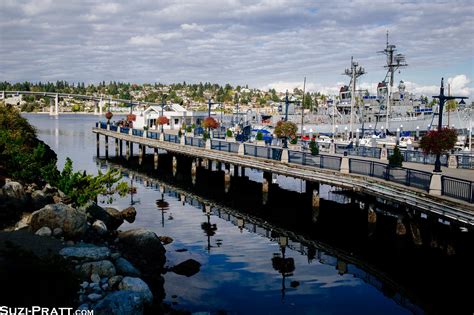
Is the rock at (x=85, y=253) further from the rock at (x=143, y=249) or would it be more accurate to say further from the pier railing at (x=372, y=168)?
the pier railing at (x=372, y=168)

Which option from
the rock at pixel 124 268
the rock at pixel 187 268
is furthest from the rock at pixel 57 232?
the rock at pixel 187 268

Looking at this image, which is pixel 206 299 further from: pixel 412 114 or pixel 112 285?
pixel 412 114

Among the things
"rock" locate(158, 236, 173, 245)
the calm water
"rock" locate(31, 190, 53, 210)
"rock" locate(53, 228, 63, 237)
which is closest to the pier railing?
the calm water

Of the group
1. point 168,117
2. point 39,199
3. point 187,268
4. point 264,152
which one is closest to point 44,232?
point 39,199

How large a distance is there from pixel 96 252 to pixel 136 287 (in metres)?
2.83

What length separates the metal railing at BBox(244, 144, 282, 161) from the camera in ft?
111

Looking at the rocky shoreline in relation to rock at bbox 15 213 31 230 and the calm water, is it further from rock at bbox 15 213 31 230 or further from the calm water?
the calm water

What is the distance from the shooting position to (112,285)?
15.8 metres

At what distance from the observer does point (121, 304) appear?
14609 mm

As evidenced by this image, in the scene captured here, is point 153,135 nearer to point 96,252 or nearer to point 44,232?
point 44,232

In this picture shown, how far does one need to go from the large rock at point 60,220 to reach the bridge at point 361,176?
13830 mm

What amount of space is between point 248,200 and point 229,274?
50.2ft

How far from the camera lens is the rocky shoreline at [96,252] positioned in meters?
15.0

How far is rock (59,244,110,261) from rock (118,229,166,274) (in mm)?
2343
